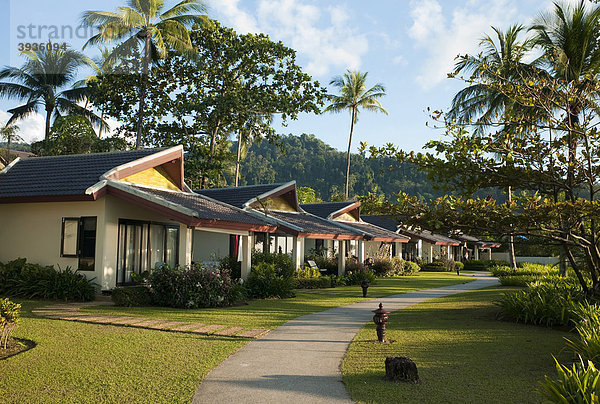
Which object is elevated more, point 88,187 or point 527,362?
point 88,187

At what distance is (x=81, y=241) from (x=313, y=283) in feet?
32.4

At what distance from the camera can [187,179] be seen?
3175 cm

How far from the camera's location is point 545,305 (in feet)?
37.3

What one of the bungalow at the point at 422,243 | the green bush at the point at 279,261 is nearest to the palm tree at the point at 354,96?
the bungalow at the point at 422,243

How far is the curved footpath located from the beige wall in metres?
5.58

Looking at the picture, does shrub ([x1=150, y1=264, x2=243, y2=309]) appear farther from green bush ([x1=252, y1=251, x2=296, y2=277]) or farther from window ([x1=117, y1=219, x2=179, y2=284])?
green bush ([x1=252, y1=251, x2=296, y2=277])

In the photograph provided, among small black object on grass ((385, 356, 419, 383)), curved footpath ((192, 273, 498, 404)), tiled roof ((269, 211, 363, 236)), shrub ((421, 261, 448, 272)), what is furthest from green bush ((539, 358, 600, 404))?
shrub ((421, 261, 448, 272))

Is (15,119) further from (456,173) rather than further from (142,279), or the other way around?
(456,173)

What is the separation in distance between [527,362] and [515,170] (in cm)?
539

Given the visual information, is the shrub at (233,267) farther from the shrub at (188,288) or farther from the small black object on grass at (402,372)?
the small black object on grass at (402,372)

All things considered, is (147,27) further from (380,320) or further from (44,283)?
(380,320)

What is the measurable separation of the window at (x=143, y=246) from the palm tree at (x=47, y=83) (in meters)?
23.4

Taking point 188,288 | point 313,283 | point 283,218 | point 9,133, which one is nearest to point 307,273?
point 313,283

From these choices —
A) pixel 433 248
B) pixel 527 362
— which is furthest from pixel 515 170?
pixel 433 248
